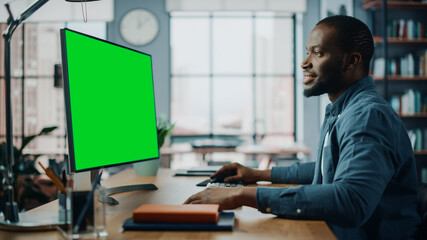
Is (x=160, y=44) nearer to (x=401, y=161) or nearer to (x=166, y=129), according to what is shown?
(x=166, y=129)

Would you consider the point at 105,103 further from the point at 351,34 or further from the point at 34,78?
the point at 34,78

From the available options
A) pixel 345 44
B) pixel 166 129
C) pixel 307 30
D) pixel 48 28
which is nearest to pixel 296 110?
pixel 307 30

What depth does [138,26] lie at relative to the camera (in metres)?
5.99

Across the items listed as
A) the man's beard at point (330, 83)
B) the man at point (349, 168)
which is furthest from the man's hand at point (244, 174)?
the man's beard at point (330, 83)

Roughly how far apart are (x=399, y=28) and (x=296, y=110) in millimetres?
1945

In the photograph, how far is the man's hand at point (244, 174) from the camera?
5.00 ft

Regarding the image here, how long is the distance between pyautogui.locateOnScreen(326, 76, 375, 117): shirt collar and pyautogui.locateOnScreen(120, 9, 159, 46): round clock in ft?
16.4

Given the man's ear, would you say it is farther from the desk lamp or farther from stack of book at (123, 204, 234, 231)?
the desk lamp

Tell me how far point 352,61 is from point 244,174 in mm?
556

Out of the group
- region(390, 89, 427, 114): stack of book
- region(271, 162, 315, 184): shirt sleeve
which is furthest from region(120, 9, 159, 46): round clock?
region(271, 162, 315, 184): shirt sleeve

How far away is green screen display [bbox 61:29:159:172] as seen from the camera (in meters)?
1.01

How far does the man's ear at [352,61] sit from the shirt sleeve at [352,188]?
0.29 meters

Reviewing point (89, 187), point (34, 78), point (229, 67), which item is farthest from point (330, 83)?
point (34, 78)

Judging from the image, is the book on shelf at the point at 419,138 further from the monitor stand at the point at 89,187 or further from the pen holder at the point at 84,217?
the pen holder at the point at 84,217
